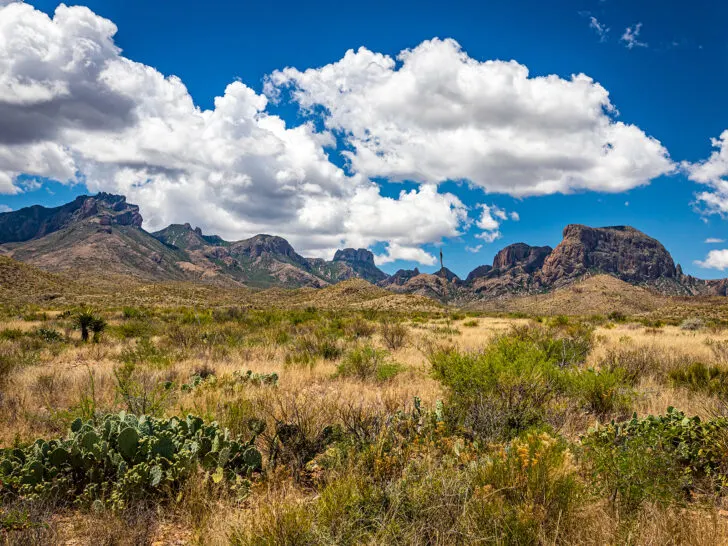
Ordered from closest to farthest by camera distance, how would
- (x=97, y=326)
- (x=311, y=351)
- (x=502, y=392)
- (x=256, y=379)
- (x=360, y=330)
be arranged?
(x=502, y=392) → (x=256, y=379) → (x=311, y=351) → (x=97, y=326) → (x=360, y=330)

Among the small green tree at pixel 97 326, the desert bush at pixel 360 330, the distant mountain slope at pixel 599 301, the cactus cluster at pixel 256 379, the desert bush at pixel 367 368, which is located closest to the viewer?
the cactus cluster at pixel 256 379

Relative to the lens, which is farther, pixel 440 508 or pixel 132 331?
pixel 132 331

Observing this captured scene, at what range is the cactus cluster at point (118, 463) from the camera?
3248 mm

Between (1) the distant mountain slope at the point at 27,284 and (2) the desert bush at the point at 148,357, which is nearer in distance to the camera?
(2) the desert bush at the point at 148,357

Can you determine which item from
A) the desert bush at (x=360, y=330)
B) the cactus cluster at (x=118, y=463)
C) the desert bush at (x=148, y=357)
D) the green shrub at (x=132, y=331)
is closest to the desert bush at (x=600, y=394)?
the cactus cluster at (x=118, y=463)

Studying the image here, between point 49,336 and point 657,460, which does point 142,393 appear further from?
A: point 49,336

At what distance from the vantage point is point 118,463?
11.3 ft

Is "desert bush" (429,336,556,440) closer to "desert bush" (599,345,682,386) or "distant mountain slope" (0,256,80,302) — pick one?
"desert bush" (599,345,682,386)

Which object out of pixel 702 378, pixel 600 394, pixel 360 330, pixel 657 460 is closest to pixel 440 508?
pixel 657 460

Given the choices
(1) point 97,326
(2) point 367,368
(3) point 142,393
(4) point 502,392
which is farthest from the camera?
(1) point 97,326

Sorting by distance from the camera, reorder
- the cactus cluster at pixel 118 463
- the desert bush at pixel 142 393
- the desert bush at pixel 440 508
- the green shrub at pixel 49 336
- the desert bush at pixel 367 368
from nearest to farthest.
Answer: the desert bush at pixel 440 508 → the cactus cluster at pixel 118 463 → the desert bush at pixel 142 393 → the desert bush at pixel 367 368 → the green shrub at pixel 49 336

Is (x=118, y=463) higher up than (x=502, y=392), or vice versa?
(x=502, y=392)

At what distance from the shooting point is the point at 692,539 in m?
2.54

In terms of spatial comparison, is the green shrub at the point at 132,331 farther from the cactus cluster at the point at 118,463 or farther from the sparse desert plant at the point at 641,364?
the sparse desert plant at the point at 641,364
